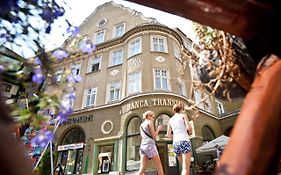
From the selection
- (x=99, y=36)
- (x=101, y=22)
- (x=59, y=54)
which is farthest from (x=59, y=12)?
(x=101, y=22)

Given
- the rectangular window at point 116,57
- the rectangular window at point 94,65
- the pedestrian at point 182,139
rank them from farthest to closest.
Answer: the rectangular window at point 94,65, the rectangular window at point 116,57, the pedestrian at point 182,139

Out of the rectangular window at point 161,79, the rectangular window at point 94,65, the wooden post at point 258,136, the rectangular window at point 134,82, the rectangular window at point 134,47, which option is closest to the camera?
the wooden post at point 258,136

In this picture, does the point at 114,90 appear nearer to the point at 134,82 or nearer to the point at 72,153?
the point at 134,82

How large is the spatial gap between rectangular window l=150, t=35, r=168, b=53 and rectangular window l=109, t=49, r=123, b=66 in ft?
9.27

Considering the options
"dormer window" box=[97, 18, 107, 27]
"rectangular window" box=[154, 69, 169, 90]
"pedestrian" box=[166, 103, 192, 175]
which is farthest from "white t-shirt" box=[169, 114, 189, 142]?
"dormer window" box=[97, 18, 107, 27]

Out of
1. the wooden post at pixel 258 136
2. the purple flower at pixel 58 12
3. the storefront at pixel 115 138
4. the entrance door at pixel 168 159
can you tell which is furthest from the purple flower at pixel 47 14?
the entrance door at pixel 168 159

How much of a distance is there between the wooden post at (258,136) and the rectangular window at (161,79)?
13.6 metres

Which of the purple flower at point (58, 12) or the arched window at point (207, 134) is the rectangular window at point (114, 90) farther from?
the purple flower at point (58, 12)

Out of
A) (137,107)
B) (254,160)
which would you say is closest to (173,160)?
(137,107)

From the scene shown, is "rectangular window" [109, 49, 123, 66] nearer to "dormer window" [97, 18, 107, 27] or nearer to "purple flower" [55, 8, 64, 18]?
"dormer window" [97, 18, 107, 27]

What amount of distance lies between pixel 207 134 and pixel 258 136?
17.4 meters

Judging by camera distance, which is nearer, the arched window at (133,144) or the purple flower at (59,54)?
the purple flower at (59,54)

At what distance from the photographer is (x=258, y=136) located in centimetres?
78

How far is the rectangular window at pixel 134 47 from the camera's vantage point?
16.1 meters
